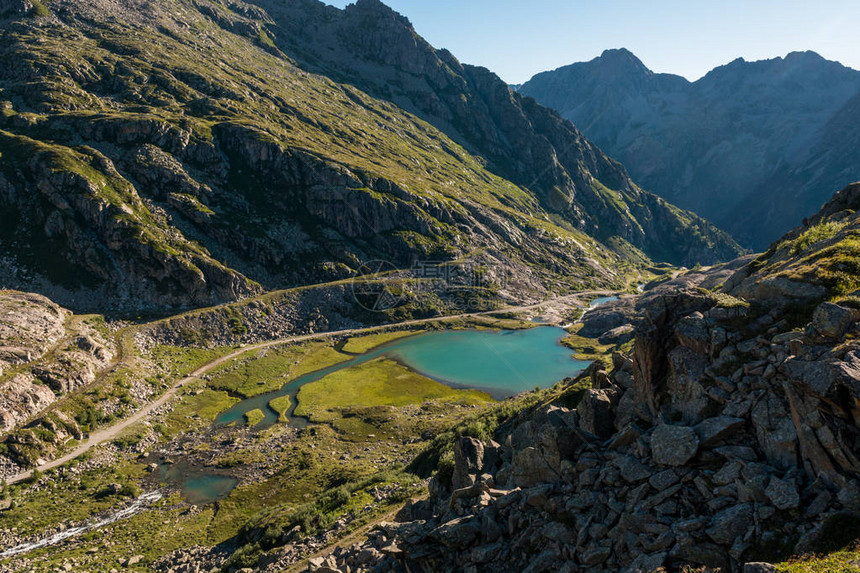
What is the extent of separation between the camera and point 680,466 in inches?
707

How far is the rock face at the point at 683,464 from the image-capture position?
49.2 feet

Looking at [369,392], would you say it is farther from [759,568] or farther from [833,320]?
[759,568]

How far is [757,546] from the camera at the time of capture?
14570mm

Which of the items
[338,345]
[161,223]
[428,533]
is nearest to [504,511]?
[428,533]

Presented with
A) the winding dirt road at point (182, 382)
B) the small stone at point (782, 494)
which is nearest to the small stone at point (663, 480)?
the small stone at point (782, 494)

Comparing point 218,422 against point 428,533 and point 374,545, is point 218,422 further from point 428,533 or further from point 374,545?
point 428,533

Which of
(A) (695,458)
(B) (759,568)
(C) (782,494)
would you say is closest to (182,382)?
(A) (695,458)

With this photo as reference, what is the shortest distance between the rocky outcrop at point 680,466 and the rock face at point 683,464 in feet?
0.17

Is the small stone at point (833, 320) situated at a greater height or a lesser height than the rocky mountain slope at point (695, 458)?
greater

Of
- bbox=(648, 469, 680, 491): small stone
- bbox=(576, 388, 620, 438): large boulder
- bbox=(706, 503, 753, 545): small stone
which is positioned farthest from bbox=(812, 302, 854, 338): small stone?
bbox=(576, 388, 620, 438): large boulder

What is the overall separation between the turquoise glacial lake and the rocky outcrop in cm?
7019

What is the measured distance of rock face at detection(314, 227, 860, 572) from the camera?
49.2ft

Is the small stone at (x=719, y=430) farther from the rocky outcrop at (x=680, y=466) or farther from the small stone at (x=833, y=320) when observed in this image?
the small stone at (x=833, y=320)

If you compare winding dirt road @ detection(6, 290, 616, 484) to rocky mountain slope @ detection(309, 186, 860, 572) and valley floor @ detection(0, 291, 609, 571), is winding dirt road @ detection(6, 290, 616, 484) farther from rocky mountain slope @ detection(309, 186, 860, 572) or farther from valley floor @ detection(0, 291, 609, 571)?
rocky mountain slope @ detection(309, 186, 860, 572)
